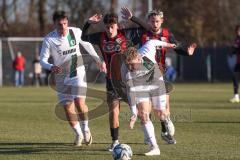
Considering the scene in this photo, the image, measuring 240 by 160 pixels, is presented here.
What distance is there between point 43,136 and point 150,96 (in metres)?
2.89

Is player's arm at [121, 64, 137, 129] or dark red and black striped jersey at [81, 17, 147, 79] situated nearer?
player's arm at [121, 64, 137, 129]

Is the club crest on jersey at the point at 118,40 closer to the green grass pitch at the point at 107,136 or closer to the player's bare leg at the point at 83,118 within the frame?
the player's bare leg at the point at 83,118

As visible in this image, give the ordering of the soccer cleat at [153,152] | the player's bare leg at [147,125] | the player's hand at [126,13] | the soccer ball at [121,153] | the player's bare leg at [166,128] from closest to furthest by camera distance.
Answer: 1. the soccer ball at [121,153]
2. the soccer cleat at [153,152]
3. the player's bare leg at [147,125]
4. the player's hand at [126,13]
5. the player's bare leg at [166,128]

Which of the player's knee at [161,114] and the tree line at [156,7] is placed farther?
the tree line at [156,7]

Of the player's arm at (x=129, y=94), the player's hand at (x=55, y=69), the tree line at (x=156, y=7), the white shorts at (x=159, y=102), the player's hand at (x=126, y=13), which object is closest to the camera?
the player's arm at (x=129, y=94)

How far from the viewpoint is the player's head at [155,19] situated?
459 inches

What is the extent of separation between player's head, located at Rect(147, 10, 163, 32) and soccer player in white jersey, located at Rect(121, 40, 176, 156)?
423 millimetres

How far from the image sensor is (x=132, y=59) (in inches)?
419

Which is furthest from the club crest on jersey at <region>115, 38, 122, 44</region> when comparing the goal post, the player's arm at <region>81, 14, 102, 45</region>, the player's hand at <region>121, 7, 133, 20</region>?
the goal post

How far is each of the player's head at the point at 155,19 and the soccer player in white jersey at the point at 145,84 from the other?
16.7 inches

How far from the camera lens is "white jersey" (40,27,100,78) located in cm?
1175

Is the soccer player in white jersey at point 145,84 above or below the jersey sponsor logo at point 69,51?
below

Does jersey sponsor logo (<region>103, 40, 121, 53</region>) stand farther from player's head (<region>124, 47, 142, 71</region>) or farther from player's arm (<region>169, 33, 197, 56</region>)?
player's arm (<region>169, 33, 197, 56</region>)

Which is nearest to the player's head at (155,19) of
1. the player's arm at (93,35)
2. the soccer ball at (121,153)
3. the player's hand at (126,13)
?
the player's hand at (126,13)
